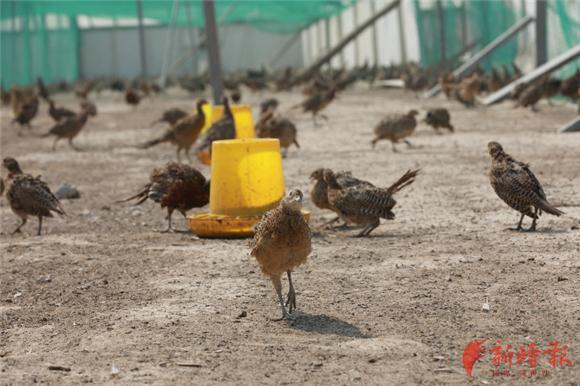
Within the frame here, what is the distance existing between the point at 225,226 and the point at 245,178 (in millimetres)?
555

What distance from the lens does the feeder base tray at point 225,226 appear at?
9.10 meters

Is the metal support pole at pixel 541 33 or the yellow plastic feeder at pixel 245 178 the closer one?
the yellow plastic feeder at pixel 245 178

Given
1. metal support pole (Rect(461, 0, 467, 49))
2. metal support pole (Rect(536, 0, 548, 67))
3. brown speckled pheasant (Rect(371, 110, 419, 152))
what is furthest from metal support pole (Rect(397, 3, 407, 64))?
brown speckled pheasant (Rect(371, 110, 419, 152))

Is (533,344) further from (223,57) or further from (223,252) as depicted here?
(223,57)

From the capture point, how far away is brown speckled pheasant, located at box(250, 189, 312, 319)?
5.86m

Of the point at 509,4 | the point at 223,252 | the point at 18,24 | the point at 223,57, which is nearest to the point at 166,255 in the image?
the point at 223,252

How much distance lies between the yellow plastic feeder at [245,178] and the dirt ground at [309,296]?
46cm

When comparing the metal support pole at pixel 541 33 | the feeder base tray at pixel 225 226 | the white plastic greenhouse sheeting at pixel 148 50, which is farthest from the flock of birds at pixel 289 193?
the white plastic greenhouse sheeting at pixel 148 50

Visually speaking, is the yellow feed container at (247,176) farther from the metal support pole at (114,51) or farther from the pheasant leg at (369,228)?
the metal support pole at (114,51)

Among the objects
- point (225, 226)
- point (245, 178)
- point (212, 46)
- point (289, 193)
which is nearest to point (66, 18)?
point (212, 46)

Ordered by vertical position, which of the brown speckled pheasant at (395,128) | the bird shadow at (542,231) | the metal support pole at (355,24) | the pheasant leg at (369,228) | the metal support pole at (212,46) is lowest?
the bird shadow at (542,231)

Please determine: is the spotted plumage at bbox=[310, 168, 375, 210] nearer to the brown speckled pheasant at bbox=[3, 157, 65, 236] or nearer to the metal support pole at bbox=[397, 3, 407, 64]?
the brown speckled pheasant at bbox=[3, 157, 65, 236]

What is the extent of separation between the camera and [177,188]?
384 inches

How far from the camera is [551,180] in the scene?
11.4 metres
